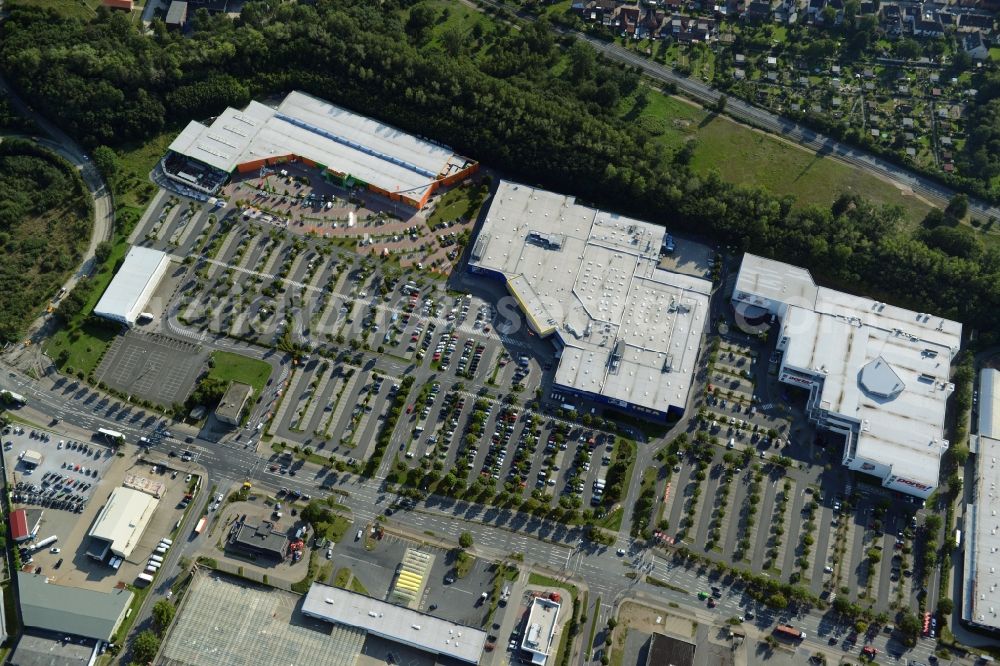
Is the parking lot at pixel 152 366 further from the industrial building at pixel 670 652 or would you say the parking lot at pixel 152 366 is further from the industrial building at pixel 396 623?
the industrial building at pixel 670 652

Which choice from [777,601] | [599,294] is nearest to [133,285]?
[599,294]

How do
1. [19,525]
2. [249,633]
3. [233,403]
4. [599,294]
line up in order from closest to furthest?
[249,633] < [19,525] < [233,403] < [599,294]

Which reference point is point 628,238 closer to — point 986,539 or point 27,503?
point 986,539

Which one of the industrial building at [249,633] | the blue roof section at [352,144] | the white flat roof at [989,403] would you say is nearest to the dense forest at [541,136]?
the blue roof section at [352,144]

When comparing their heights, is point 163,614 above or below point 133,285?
below

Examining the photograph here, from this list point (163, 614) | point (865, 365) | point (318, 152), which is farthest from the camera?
point (318, 152)

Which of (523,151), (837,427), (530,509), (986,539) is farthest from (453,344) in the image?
(986,539)

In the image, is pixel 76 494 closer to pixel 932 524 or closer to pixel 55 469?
pixel 55 469
